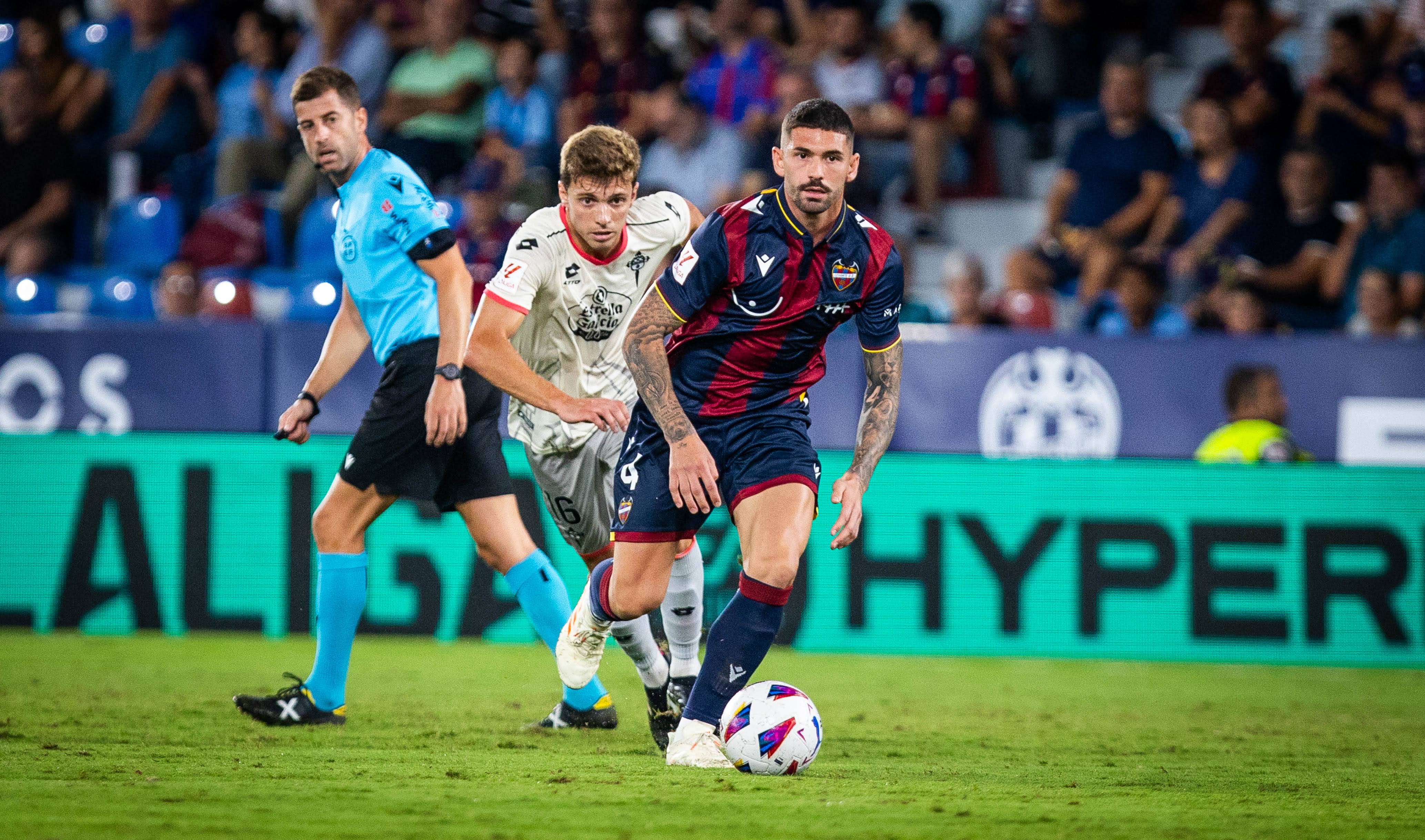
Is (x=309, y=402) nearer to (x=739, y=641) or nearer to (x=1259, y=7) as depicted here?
(x=739, y=641)

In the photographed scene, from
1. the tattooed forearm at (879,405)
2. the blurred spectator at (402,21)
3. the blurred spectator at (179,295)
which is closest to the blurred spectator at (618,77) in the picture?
the blurred spectator at (402,21)

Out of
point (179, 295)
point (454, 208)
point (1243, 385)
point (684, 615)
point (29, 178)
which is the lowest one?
point (684, 615)

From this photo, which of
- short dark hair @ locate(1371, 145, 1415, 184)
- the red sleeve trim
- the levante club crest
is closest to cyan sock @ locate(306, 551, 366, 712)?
the red sleeve trim

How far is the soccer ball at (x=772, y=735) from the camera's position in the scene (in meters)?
4.76

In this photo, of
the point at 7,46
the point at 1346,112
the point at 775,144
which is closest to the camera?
the point at 1346,112

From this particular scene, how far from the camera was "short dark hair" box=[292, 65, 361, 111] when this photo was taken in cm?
570

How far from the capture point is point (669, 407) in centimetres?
490

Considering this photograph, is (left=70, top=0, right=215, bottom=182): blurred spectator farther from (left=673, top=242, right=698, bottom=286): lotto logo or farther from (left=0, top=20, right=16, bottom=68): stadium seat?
(left=673, top=242, right=698, bottom=286): lotto logo

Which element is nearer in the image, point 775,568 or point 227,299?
point 775,568

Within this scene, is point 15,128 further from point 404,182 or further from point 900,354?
point 900,354

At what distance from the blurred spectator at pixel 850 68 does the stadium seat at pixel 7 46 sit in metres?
7.64

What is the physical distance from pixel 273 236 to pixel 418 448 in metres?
7.76

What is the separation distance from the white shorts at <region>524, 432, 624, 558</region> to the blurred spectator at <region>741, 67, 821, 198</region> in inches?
235

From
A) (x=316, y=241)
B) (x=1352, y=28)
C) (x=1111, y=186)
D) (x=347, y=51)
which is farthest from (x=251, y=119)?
(x=1352, y=28)
